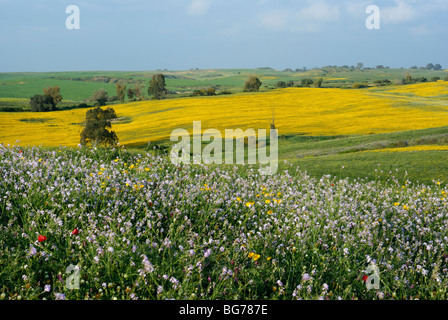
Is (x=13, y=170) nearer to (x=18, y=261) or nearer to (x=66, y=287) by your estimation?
(x=18, y=261)

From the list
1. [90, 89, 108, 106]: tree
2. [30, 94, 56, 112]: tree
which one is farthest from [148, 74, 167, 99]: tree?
[30, 94, 56, 112]: tree

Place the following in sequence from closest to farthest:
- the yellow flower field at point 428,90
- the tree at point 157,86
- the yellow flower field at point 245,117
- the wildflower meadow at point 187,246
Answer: the wildflower meadow at point 187,246
the yellow flower field at point 245,117
the yellow flower field at point 428,90
the tree at point 157,86

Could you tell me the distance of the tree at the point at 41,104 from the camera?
212ft

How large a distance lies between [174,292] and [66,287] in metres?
1.18

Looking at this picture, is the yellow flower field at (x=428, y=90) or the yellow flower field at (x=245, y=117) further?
the yellow flower field at (x=428, y=90)

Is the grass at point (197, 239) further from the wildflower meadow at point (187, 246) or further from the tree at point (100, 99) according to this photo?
the tree at point (100, 99)

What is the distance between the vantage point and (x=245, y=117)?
164 feet

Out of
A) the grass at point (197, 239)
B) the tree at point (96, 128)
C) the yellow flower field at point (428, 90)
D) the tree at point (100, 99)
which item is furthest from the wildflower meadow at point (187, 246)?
the tree at point (100, 99)

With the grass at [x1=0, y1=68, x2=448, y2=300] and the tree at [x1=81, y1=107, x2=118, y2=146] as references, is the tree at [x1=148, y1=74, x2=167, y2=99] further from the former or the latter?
the grass at [x1=0, y1=68, x2=448, y2=300]

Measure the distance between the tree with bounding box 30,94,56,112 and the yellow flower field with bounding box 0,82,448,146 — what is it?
14.1ft

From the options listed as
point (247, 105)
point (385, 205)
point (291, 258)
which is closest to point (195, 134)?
point (247, 105)

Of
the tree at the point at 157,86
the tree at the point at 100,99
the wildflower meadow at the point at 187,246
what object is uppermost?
the tree at the point at 157,86

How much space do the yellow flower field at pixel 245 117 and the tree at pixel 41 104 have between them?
4289mm

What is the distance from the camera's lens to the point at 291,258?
19.0ft
